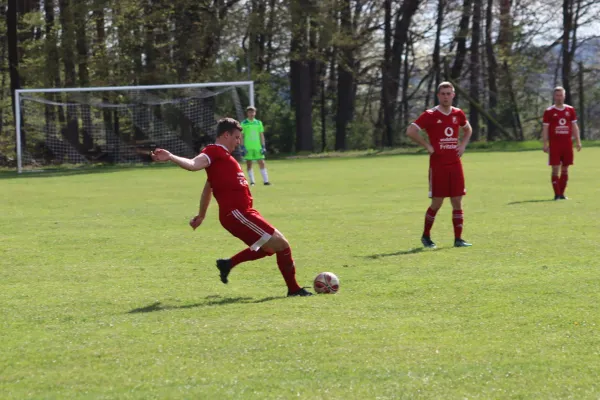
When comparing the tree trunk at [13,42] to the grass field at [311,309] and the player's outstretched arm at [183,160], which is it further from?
the player's outstretched arm at [183,160]

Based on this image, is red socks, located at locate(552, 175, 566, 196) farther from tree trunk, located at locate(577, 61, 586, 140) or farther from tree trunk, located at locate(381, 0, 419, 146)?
tree trunk, located at locate(381, 0, 419, 146)

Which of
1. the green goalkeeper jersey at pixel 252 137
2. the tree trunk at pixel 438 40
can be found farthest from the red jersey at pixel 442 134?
the tree trunk at pixel 438 40

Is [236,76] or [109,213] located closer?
[109,213]

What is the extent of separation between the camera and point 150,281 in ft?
30.5

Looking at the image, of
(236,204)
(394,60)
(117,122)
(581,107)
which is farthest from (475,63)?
(236,204)

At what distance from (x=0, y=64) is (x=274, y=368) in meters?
42.2

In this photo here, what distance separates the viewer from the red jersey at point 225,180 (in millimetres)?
8250

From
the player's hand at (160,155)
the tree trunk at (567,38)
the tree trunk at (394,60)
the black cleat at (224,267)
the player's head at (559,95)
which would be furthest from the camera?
the tree trunk at (567,38)

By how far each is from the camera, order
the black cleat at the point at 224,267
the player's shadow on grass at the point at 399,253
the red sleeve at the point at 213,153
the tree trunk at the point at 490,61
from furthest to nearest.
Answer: the tree trunk at the point at 490,61 < the player's shadow on grass at the point at 399,253 < the black cleat at the point at 224,267 < the red sleeve at the point at 213,153

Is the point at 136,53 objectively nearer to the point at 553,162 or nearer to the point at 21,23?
the point at 21,23

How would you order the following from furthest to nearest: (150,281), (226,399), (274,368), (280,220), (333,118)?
1. (333,118)
2. (280,220)
3. (150,281)
4. (274,368)
5. (226,399)

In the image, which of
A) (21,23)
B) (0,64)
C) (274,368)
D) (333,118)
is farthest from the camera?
(333,118)

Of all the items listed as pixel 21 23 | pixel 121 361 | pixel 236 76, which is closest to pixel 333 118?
pixel 236 76

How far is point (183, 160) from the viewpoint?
780 centimetres
